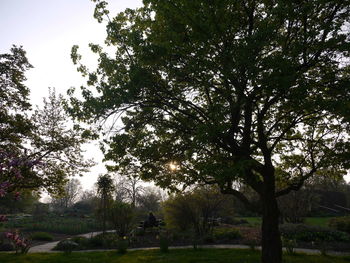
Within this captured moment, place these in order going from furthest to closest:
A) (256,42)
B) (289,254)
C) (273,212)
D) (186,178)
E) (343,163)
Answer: (289,254)
(186,178)
(273,212)
(343,163)
(256,42)

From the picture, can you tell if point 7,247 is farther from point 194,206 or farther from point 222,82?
point 222,82

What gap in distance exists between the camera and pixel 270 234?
8.98 meters

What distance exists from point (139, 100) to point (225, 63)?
3.21 metres

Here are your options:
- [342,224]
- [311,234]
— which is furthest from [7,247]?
[342,224]

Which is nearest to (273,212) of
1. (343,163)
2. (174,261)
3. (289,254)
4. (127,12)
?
(343,163)

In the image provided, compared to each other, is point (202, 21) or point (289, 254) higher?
point (202, 21)

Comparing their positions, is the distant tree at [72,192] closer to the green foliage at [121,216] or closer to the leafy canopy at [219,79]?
the green foliage at [121,216]

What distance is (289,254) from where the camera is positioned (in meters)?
11.2

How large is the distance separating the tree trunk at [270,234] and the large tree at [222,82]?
3 centimetres

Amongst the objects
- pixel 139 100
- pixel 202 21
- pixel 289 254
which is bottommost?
pixel 289 254

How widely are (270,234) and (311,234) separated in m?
9.46

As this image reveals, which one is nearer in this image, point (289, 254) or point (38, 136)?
point (289, 254)

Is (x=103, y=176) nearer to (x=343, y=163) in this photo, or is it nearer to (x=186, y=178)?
(x=186, y=178)

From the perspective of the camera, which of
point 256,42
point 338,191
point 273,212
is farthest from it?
point 338,191
